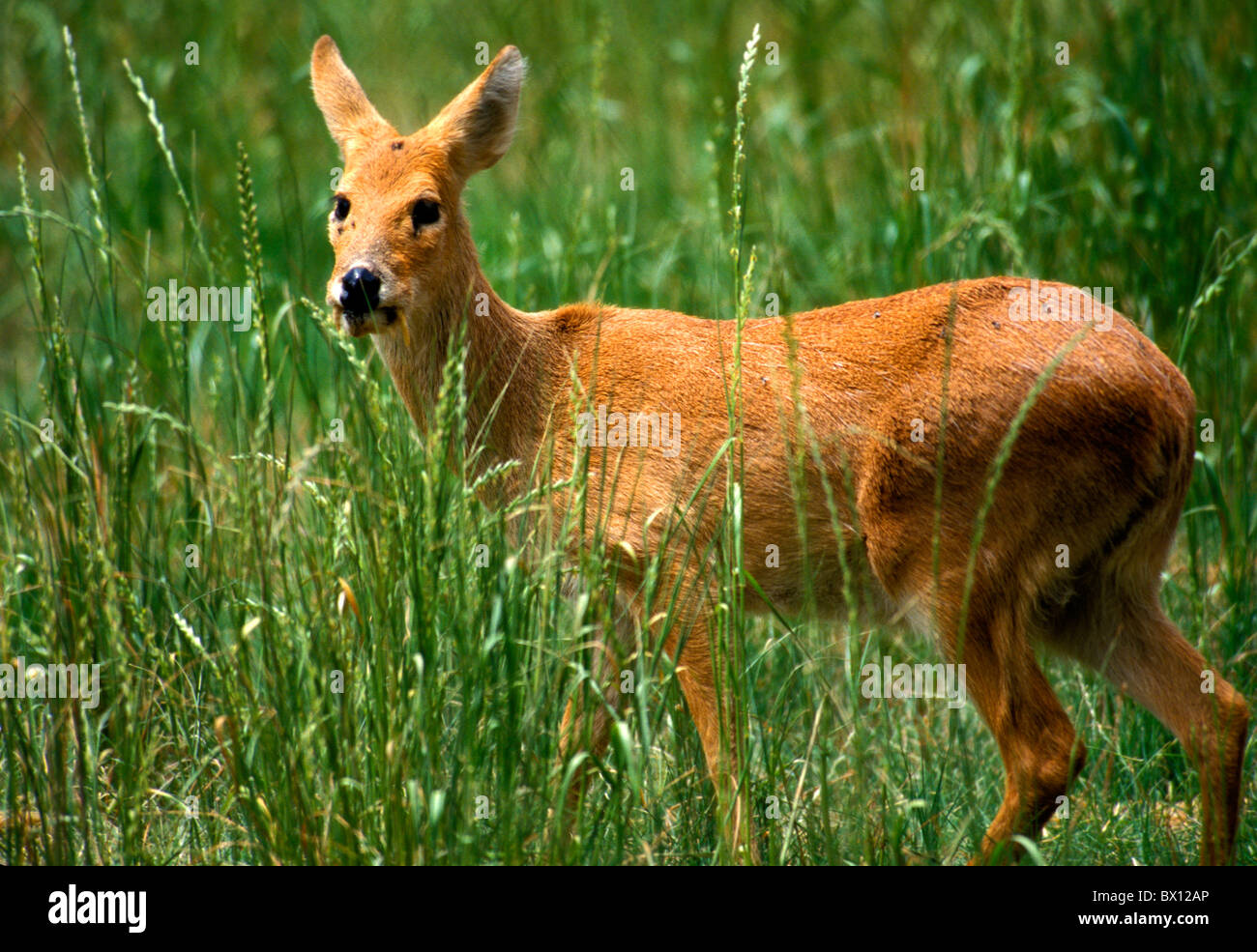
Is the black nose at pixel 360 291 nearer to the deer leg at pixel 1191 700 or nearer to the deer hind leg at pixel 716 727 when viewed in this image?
the deer hind leg at pixel 716 727

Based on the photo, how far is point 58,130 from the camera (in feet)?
28.8

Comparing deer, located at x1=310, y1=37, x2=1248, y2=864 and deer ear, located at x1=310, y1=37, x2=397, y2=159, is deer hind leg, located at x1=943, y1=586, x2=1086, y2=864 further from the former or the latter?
deer ear, located at x1=310, y1=37, x2=397, y2=159

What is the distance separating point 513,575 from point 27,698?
162cm

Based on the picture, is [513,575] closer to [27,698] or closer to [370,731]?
[370,731]

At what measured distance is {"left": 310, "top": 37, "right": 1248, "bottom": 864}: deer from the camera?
416cm

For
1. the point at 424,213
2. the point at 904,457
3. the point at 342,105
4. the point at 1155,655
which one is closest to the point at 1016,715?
the point at 1155,655

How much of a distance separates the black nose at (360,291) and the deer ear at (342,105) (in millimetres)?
809

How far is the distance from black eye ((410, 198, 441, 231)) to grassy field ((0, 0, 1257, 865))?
14.4 inches

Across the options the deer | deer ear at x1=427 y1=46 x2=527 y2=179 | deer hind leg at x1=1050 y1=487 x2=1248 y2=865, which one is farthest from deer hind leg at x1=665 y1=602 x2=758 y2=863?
deer ear at x1=427 y1=46 x2=527 y2=179

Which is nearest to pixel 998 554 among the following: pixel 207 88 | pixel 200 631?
pixel 200 631

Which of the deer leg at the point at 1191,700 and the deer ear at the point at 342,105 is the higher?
the deer ear at the point at 342,105

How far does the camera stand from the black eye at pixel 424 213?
462 centimetres

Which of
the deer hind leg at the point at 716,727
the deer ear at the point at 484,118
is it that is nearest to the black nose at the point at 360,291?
the deer ear at the point at 484,118

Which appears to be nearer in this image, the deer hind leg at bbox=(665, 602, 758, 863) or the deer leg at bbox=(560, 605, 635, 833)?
the deer leg at bbox=(560, 605, 635, 833)
